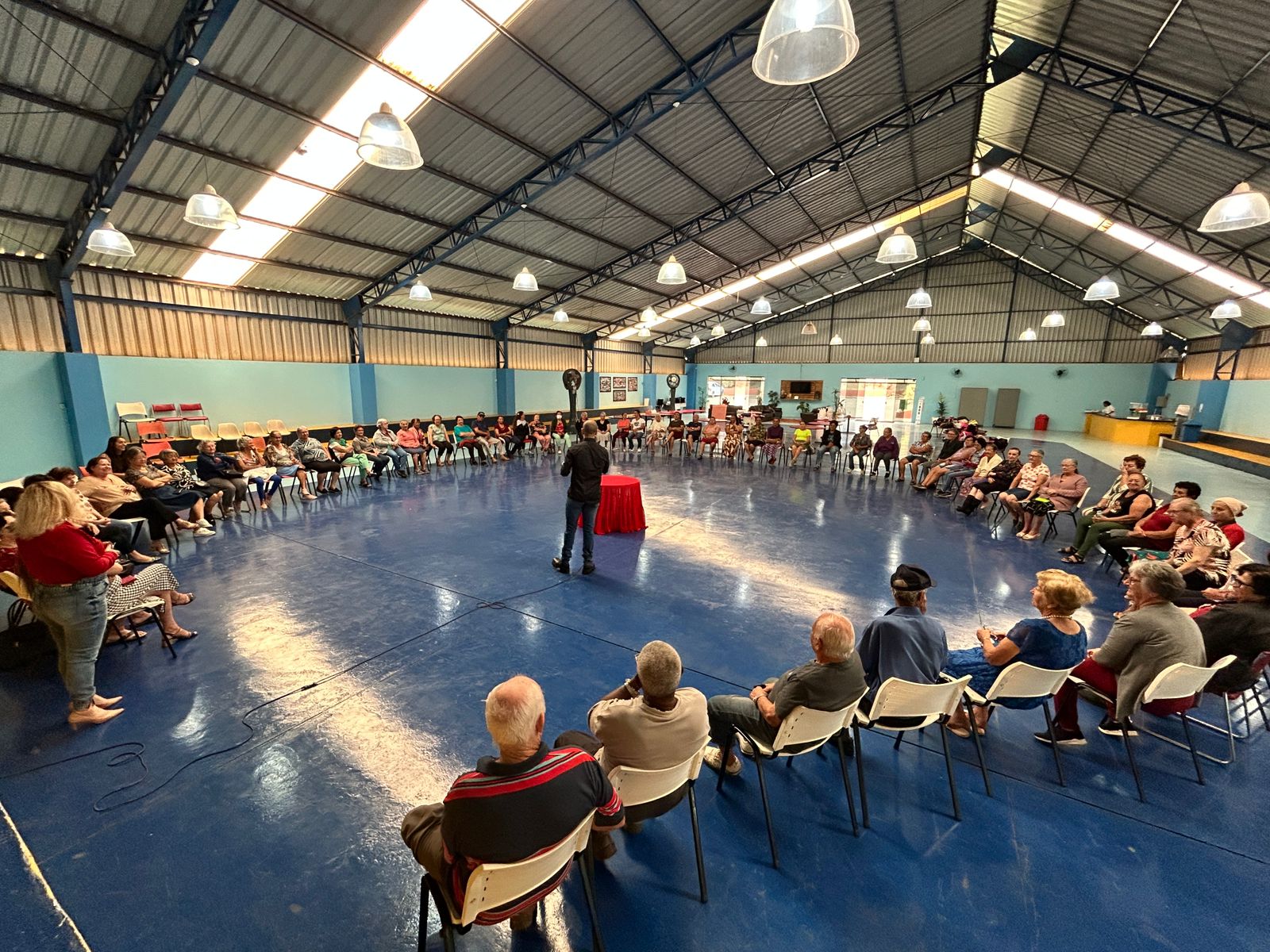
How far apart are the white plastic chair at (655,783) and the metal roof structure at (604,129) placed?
7.27 metres

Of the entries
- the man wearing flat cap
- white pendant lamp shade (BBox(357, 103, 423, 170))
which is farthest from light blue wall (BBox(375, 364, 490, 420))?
the man wearing flat cap

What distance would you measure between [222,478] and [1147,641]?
929 cm

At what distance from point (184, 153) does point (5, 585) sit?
634cm

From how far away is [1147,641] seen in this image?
7.62 ft

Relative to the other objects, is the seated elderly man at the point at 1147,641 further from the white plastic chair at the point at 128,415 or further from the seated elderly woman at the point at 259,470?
the white plastic chair at the point at 128,415

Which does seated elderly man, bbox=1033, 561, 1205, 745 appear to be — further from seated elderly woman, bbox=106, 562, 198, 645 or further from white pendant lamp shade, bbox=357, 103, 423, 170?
seated elderly woman, bbox=106, 562, 198, 645

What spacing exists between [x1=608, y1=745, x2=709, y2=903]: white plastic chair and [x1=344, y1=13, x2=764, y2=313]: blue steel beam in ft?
27.9

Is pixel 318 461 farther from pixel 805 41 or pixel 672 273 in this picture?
pixel 805 41

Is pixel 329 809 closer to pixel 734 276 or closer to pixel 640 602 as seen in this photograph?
pixel 640 602

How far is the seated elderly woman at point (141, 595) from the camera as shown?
10.3 ft

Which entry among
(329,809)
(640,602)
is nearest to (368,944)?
(329,809)

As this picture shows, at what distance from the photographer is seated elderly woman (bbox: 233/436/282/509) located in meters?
7.23

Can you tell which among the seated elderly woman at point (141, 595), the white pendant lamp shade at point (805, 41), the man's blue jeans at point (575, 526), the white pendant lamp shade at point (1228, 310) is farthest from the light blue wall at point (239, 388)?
the white pendant lamp shade at point (1228, 310)

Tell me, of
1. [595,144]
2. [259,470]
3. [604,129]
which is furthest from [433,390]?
[604,129]
